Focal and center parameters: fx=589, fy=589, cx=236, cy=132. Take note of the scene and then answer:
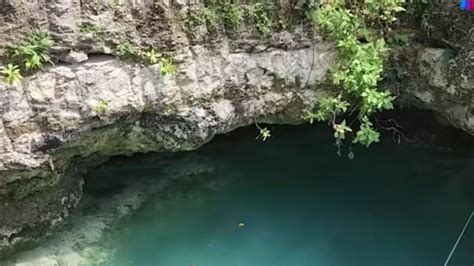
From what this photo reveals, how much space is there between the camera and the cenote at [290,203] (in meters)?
4.12

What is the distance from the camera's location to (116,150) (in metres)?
3.94

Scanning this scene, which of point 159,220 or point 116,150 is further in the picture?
point 159,220

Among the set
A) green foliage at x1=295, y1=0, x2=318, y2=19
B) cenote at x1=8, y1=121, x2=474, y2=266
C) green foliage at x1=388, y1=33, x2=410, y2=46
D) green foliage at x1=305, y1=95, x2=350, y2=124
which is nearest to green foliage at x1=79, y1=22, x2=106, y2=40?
green foliage at x1=295, y1=0, x2=318, y2=19

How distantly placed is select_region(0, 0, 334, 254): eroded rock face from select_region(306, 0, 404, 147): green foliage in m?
0.14

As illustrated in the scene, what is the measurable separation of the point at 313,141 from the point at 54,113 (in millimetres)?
2671

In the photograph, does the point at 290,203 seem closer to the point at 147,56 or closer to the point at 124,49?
the point at 147,56

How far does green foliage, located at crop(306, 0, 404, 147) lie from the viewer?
138 inches

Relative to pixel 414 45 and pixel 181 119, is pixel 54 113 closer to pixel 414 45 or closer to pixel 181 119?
pixel 181 119

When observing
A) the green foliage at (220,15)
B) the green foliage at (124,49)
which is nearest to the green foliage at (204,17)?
the green foliage at (220,15)

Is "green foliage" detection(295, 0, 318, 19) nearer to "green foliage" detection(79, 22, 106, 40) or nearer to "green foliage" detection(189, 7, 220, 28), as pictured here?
"green foliage" detection(189, 7, 220, 28)

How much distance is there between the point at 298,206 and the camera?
15.0 feet

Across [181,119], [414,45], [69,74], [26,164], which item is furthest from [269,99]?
[26,164]

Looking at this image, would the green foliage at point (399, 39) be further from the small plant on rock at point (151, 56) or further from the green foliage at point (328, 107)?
the small plant on rock at point (151, 56)

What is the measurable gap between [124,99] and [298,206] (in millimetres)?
1854
